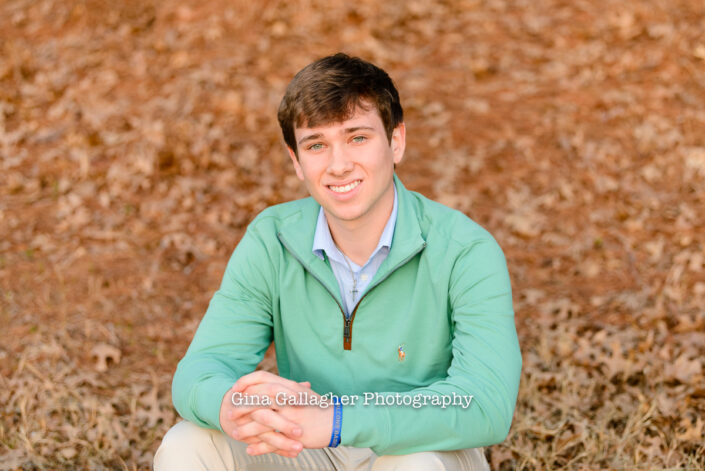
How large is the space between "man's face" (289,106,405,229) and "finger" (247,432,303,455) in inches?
39.1

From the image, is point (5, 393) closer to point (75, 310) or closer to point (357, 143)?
point (75, 310)

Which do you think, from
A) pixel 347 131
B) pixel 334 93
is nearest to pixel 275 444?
pixel 347 131

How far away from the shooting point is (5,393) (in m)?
4.48

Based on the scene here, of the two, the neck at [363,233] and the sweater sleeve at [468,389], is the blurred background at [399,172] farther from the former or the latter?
the neck at [363,233]

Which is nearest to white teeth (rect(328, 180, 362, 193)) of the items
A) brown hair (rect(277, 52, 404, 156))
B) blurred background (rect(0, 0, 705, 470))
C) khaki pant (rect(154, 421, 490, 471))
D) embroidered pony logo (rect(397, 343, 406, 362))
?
brown hair (rect(277, 52, 404, 156))

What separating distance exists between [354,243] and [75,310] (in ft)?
10.00

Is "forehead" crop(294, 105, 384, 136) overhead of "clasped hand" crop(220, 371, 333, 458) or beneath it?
overhead

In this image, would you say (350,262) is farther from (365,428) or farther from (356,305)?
(365,428)

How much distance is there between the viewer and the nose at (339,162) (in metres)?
3.10

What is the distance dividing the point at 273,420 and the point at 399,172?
458 cm

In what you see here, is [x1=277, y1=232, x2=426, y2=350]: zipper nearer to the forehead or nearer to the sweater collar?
the sweater collar

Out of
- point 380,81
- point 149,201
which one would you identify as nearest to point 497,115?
point 149,201

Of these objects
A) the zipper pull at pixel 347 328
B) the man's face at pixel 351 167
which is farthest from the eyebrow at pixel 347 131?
the zipper pull at pixel 347 328

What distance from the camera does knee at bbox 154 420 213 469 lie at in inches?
111
